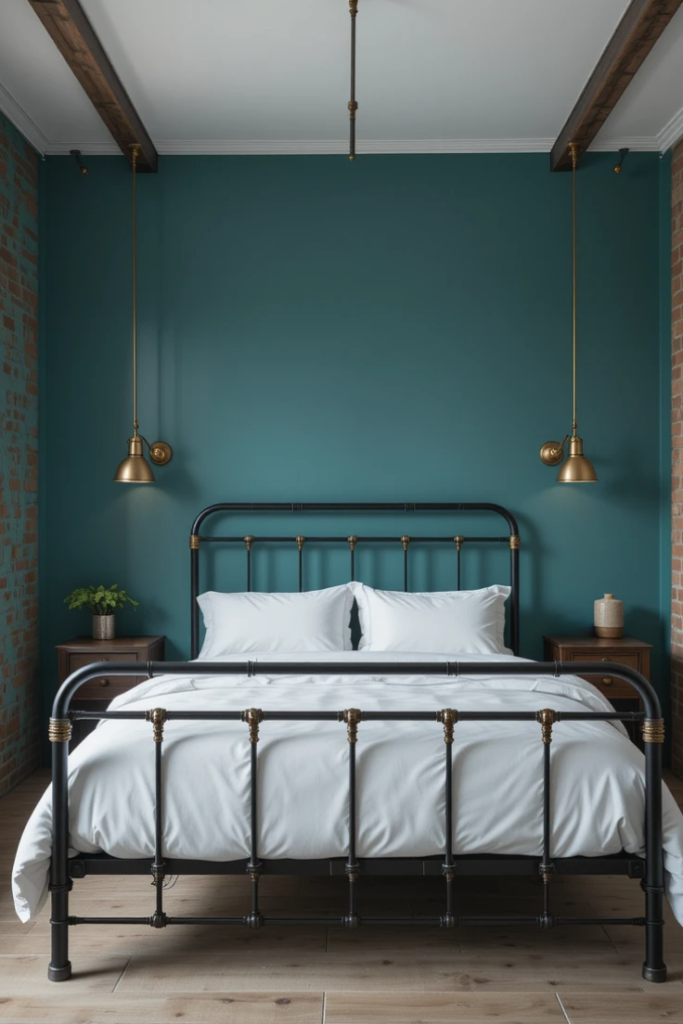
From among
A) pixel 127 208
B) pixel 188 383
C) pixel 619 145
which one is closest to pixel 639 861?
pixel 188 383

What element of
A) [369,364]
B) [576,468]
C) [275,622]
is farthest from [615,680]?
[369,364]

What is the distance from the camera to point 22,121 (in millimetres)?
4172

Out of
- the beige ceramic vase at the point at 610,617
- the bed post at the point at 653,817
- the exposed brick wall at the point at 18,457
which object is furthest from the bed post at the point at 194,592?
the bed post at the point at 653,817

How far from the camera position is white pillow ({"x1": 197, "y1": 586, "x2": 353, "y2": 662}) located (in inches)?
157

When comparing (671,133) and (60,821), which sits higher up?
(671,133)

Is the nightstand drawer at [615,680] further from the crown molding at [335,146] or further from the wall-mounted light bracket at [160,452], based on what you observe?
the crown molding at [335,146]

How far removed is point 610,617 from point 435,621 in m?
0.94

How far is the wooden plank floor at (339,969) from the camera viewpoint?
2.24 metres

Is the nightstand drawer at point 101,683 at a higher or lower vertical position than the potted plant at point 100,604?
lower

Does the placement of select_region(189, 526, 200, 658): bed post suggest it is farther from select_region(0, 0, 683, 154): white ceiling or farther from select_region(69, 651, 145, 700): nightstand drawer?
select_region(0, 0, 683, 154): white ceiling

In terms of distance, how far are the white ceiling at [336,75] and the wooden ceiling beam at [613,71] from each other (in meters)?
0.05

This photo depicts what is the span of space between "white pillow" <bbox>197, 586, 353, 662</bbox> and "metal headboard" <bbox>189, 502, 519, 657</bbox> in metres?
0.26

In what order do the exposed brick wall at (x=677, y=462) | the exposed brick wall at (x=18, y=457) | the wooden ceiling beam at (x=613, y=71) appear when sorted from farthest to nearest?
the exposed brick wall at (x=677, y=462)
the exposed brick wall at (x=18, y=457)
the wooden ceiling beam at (x=613, y=71)

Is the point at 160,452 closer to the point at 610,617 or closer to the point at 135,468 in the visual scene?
the point at 135,468
